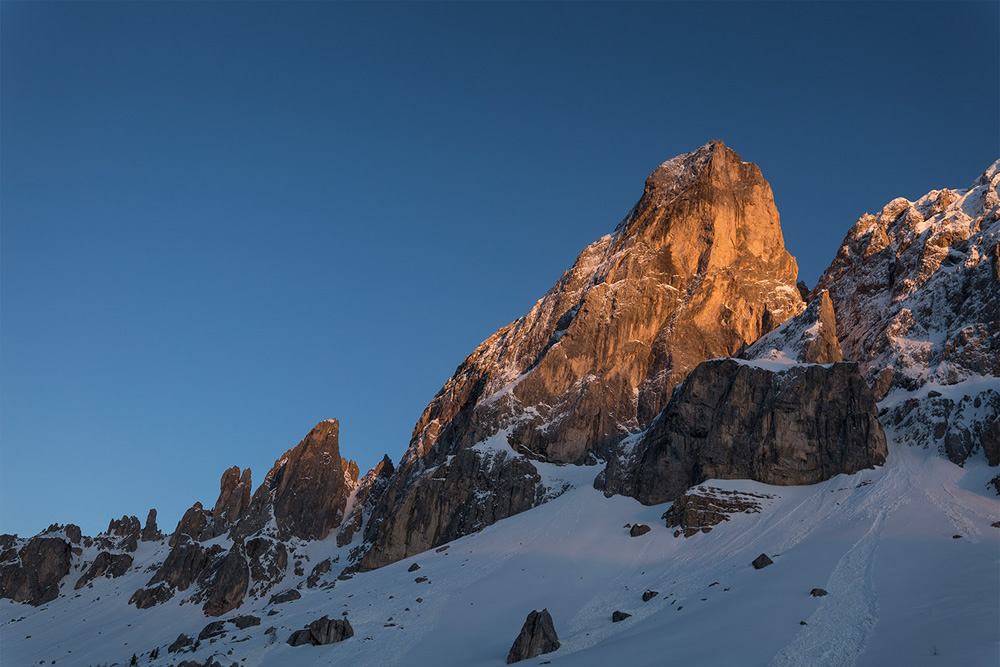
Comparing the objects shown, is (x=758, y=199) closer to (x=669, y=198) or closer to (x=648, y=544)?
(x=669, y=198)

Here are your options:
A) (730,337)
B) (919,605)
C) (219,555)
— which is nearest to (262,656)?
(919,605)

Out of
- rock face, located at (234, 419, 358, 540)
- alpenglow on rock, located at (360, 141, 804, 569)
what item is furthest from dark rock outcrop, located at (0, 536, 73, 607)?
alpenglow on rock, located at (360, 141, 804, 569)

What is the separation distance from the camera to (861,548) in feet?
207

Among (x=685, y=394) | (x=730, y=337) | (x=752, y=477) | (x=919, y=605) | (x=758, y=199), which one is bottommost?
(x=919, y=605)

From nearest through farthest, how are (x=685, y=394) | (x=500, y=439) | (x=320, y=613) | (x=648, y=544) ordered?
(x=320, y=613), (x=648, y=544), (x=685, y=394), (x=500, y=439)

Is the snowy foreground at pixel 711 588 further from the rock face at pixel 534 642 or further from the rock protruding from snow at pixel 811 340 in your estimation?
the rock protruding from snow at pixel 811 340

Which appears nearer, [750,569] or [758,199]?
[750,569]

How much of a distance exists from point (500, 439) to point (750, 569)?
60874 millimetres

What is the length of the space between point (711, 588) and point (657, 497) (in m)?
34.3

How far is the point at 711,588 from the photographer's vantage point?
6250 centimetres

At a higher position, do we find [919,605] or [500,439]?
[500,439]

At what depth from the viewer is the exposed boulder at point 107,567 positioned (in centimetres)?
15100

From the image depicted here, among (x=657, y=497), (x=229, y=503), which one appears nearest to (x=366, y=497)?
(x=229, y=503)

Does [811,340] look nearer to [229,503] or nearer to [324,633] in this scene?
[324,633]
